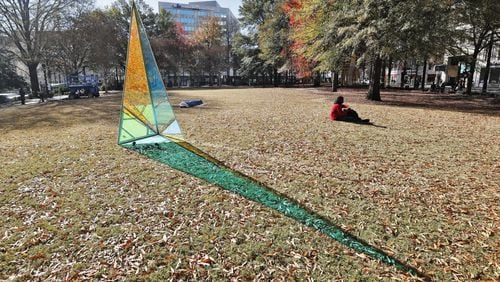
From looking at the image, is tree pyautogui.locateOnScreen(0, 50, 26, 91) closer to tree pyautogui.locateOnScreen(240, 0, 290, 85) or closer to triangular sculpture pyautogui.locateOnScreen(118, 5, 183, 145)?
tree pyautogui.locateOnScreen(240, 0, 290, 85)

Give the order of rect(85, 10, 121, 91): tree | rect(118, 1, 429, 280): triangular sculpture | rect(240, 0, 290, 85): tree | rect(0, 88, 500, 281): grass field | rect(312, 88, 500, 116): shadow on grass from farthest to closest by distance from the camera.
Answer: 1. rect(240, 0, 290, 85): tree
2. rect(85, 10, 121, 91): tree
3. rect(312, 88, 500, 116): shadow on grass
4. rect(118, 1, 429, 280): triangular sculpture
5. rect(0, 88, 500, 281): grass field

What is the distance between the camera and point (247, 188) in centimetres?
484

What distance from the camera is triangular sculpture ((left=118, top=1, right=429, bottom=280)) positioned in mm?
4930

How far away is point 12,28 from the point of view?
80.0ft

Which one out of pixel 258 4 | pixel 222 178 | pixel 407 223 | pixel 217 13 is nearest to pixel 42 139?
pixel 222 178

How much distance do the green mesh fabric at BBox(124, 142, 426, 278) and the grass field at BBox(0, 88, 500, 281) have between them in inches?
5.2

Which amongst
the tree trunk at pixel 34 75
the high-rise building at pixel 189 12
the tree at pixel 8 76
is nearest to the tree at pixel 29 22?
the tree trunk at pixel 34 75

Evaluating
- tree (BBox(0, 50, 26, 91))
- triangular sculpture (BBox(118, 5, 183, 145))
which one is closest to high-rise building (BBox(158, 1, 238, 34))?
tree (BBox(0, 50, 26, 91))

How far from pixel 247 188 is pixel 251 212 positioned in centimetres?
85

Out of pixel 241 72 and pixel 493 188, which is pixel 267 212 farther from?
pixel 241 72

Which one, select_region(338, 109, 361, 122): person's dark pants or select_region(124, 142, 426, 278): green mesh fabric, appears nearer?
select_region(124, 142, 426, 278): green mesh fabric

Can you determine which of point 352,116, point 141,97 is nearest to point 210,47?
point 352,116

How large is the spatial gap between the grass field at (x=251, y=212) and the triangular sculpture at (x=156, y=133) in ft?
0.88

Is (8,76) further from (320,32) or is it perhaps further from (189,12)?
(189,12)
